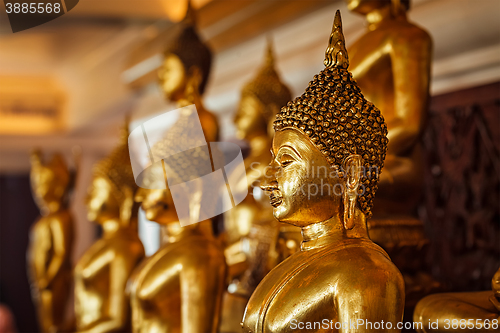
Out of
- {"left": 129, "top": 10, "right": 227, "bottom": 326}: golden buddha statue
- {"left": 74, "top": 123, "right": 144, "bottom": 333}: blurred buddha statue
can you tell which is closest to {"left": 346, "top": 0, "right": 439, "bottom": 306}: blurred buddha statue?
{"left": 129, "top": 10, "right": 227, "bottom": 326}: golden buddha statue

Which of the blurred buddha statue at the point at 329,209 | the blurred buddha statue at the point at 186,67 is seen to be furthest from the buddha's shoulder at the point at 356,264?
the blurred buddha statue at the point at 186,67

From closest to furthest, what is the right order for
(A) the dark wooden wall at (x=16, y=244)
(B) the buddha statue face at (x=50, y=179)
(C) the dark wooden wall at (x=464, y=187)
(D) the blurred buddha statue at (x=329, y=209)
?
(D) the blurred buddha statue at (x=329, y=209)
(C) the dark wooden wall at (x=464, y=187)
(B) the buddha statue face at (x=50, y=179)
(A) the dark wooden wall at (x=16, y=244)

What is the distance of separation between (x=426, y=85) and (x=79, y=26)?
2797mm

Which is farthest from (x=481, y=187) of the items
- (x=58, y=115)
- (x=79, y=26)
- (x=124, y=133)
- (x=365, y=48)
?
(x=58, y=115)

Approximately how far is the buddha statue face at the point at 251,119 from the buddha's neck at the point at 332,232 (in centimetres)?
91

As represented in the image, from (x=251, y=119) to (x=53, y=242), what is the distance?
121 cm

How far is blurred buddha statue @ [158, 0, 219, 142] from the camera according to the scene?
1.80 m

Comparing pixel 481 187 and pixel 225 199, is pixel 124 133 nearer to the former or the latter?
pixel 225 199

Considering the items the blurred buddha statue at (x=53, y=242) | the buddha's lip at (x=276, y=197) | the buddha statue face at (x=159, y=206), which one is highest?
the buddha's lip at (x=276, y=197)

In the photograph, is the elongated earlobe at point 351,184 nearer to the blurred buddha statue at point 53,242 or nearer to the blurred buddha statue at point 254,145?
the blurred buddha statue at point 254,145

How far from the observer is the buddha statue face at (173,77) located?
196 cm

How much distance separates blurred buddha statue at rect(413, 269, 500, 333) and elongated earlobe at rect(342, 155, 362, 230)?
0.23 m

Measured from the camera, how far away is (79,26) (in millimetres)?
3594

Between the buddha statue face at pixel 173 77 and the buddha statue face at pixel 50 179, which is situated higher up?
the buddha statue face at pixel 173 77
